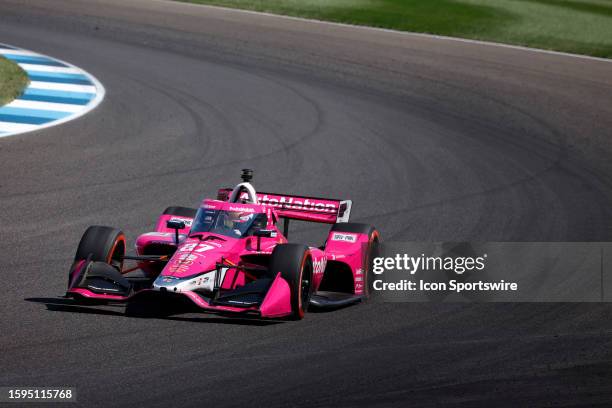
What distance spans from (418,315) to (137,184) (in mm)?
5210

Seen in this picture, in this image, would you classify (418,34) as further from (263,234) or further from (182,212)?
(263,234)

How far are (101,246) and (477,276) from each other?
3.43 metres

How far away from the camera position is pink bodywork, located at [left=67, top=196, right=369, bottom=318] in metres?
9.11

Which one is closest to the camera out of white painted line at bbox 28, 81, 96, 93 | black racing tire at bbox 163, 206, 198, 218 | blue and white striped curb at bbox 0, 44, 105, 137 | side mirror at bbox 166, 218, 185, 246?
side mirror at bbox 166, 218, 185, 246

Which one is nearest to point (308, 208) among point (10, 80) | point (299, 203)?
point (299, 203)

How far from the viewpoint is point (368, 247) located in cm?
1057

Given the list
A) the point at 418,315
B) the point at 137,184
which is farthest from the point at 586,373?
the point at 137,184

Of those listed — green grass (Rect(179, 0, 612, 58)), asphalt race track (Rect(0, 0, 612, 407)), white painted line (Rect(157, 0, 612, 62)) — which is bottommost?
asphalt race track (Rect(0, 0, 612, 407))

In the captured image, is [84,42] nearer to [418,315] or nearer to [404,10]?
[404,10]

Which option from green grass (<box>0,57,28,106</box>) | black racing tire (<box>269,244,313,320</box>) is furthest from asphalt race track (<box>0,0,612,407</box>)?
green grass (<box>0,57,28,106</box>)

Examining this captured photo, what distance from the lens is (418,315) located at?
31.5 feet

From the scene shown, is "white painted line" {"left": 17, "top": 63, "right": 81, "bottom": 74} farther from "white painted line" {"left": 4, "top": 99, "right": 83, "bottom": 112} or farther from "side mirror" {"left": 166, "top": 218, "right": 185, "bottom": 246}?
"side mirror" {"left": 166, "top": 218, "right": 185, "bottom": 246}

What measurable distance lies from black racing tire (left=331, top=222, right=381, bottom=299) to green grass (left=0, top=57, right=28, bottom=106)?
8.34m

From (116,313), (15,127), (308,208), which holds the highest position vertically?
(308,208)
